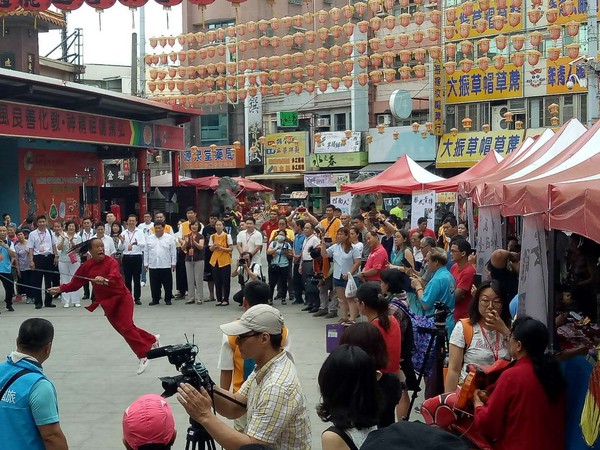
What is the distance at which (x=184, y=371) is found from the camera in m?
3.38

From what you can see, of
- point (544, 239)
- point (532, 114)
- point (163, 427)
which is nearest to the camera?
point (163, 427)

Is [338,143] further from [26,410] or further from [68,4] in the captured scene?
[26,410]

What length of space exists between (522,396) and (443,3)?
27389mm

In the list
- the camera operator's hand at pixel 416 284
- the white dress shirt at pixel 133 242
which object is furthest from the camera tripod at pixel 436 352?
the white dress shirt at pixel 133 242

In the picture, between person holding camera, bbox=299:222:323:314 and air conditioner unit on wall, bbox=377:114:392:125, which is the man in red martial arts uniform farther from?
air conditioner unit on wall, bbox=377:114:392:125

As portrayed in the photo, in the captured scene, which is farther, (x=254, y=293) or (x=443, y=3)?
(x=443, y=3)

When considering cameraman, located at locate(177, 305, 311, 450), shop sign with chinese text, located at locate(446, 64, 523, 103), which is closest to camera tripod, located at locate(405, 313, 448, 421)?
cameraman, located at locate(177, 305, 311, 450)

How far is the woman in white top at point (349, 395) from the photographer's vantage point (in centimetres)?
322

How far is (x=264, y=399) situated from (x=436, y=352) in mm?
3502

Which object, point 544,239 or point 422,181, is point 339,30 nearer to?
point 422,181

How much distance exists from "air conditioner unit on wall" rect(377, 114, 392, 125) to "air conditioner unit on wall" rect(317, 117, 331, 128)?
261 cm

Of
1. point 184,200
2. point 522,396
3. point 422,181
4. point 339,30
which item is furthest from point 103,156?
point 522,396

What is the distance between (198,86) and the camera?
22453 millimetres

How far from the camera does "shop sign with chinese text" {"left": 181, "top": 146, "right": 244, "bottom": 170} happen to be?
40.0 metres
